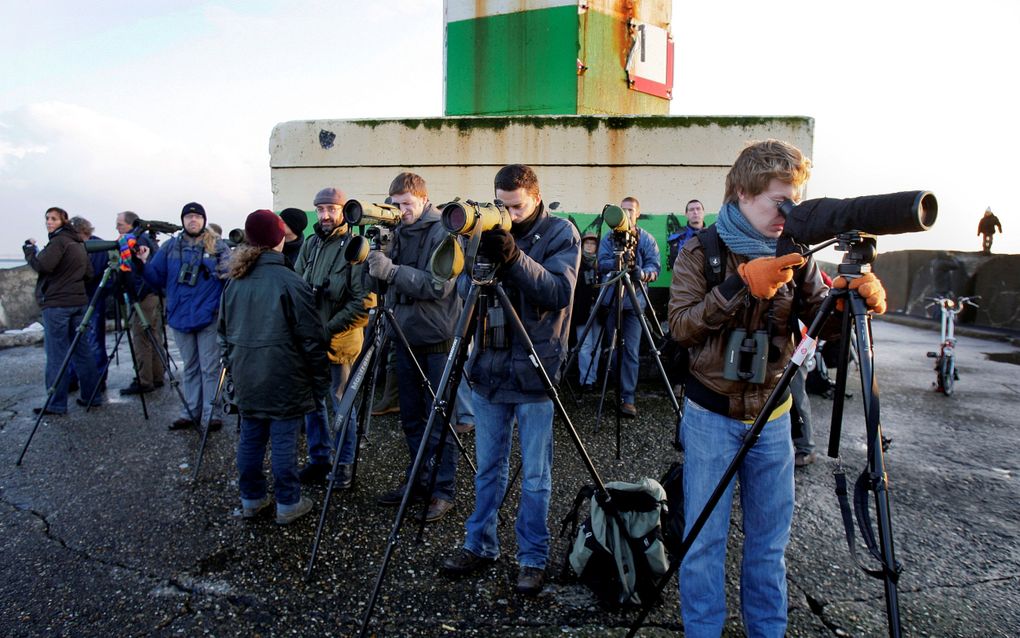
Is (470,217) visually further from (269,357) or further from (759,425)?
(269,357)

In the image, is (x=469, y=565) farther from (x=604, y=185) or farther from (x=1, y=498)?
(x=604, y=185)

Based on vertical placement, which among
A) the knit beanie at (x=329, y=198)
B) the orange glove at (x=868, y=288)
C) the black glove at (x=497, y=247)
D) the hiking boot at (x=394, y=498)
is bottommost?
the hiking boot at (x=394, y=498)

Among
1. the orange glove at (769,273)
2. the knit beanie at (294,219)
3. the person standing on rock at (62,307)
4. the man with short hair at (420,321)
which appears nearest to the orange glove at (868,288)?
the orange glove at (769,273)

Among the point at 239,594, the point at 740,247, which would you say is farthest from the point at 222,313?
the point at 740,247

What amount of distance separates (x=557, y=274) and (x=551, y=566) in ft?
4.97

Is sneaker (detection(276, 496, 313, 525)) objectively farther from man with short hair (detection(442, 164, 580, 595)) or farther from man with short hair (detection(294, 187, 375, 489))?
man with short hair (detection(442, 164, 580, 595))

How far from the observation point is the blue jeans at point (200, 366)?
17.2 ft

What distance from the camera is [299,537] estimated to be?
3.42m

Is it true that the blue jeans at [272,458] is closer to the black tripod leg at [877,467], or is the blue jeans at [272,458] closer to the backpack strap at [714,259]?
the backpack strap at [714,259]

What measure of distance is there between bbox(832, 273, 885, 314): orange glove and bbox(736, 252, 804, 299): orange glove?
0.12 metres

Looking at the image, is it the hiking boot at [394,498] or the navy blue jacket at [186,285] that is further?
the navy blue jacket at [186,285]

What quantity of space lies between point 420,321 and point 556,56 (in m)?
5.31

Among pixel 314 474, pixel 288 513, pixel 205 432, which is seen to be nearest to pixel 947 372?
pixel 314 474

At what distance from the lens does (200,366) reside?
5.36 m
